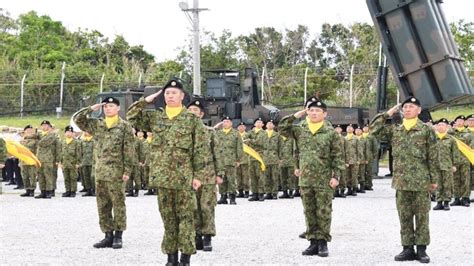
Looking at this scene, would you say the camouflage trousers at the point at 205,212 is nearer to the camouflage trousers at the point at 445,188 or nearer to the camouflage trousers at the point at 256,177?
the camouflage trousers at the point at 445,188

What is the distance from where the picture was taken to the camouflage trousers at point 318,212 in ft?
27.3

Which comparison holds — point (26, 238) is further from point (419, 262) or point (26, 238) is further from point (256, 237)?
point (419, 262)

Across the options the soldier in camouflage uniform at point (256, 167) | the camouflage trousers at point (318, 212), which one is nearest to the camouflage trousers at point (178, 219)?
the camouflage trousers at point (318, 212)

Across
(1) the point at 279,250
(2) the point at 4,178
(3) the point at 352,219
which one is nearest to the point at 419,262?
(1) the point at 279,250

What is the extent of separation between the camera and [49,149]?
1658 cm

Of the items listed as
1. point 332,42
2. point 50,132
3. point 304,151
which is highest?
point 332,42

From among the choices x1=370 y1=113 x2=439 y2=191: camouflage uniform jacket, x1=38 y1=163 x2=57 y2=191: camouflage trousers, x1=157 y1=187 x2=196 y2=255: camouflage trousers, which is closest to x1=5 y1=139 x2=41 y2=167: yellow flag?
x1=38 y1=163 x2=57 y2=191: camouflage trousers

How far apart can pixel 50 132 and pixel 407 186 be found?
10379 millimetres

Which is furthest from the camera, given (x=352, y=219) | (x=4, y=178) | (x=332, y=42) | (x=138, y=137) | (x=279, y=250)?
(x=332, y=42)

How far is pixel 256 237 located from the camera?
958 centimetres

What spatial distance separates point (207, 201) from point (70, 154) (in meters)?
8.34

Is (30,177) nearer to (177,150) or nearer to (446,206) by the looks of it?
(446,206)

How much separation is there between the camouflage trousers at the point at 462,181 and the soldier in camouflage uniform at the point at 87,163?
7.38 meters

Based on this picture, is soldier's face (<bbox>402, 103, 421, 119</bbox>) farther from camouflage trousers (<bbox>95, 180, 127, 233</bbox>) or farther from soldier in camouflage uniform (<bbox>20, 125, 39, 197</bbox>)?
soldier in camouflage uniform (<bbox>20, 125, 39, 197</bbox>)
